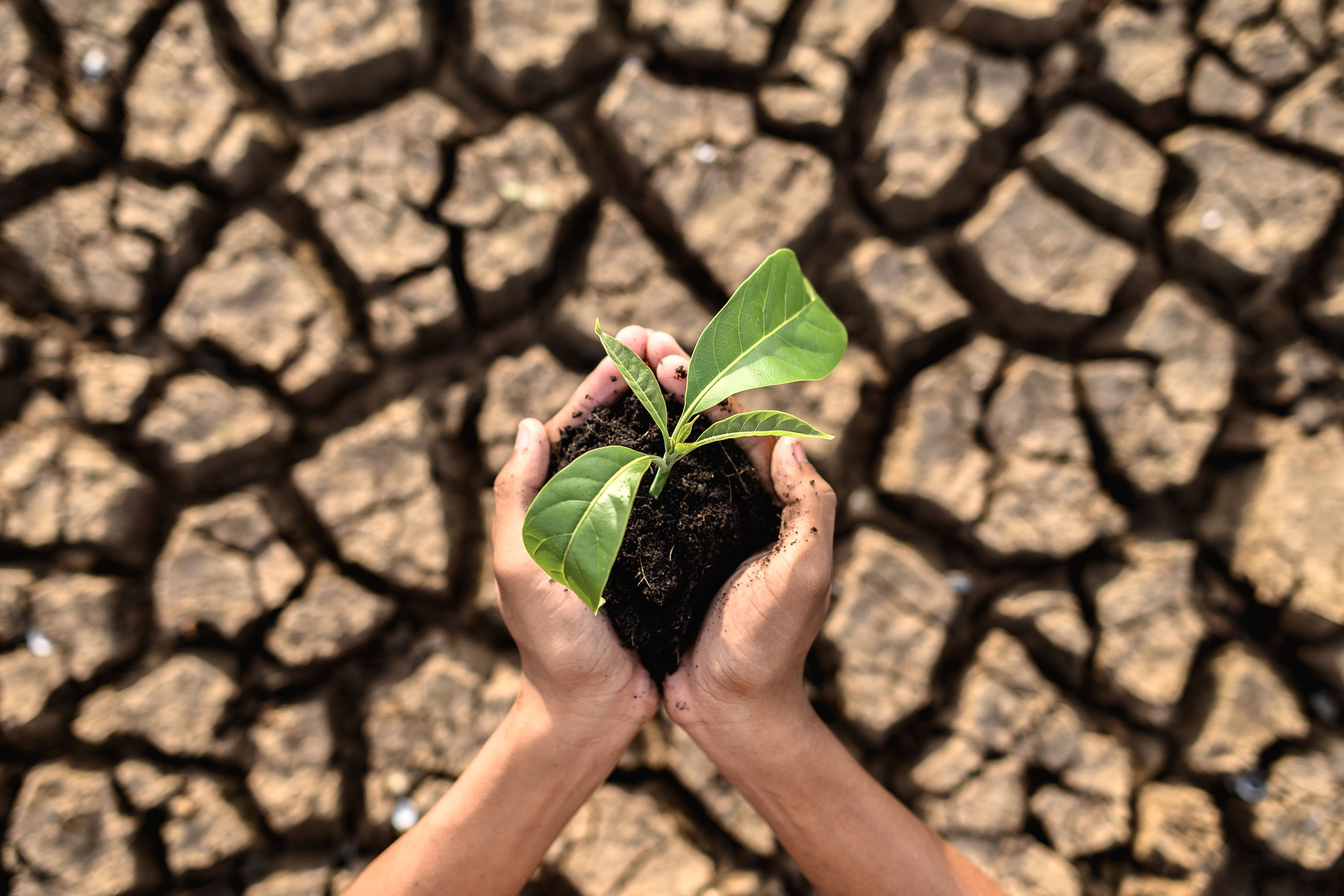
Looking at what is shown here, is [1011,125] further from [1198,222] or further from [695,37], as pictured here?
[695,37]

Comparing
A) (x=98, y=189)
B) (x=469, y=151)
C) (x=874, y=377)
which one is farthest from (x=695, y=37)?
(x=98, y=189)

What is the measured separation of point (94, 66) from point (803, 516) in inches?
79.2

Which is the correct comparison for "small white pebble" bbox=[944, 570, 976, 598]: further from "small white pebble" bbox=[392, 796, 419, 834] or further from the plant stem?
"small white pebble" bbox=[392, 796, 419, 834]

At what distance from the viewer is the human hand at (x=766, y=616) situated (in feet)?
4.04

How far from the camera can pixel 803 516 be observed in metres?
1.26

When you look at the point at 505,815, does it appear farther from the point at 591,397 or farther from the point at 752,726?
the point at 591,397

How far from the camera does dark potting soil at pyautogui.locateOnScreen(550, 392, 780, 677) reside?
48.2 inches

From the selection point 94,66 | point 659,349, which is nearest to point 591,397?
point 659,349

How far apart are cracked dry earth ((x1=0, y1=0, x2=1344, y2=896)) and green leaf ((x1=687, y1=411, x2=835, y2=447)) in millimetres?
727

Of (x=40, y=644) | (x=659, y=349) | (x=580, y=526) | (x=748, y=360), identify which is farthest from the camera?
(x=40, y=644)

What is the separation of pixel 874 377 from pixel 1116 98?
955mm

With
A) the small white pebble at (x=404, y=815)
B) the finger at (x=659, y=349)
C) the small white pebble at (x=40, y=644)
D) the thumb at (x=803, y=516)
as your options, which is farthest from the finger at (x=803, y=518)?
the small white pebble at (x=40, y=644)

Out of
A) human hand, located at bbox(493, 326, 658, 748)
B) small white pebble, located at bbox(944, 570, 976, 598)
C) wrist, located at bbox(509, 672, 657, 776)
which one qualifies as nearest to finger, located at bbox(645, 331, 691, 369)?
human hand, located at bbox(493, 326, 658, 748)

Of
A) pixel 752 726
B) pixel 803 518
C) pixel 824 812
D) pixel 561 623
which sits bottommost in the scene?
pixel 824 812
